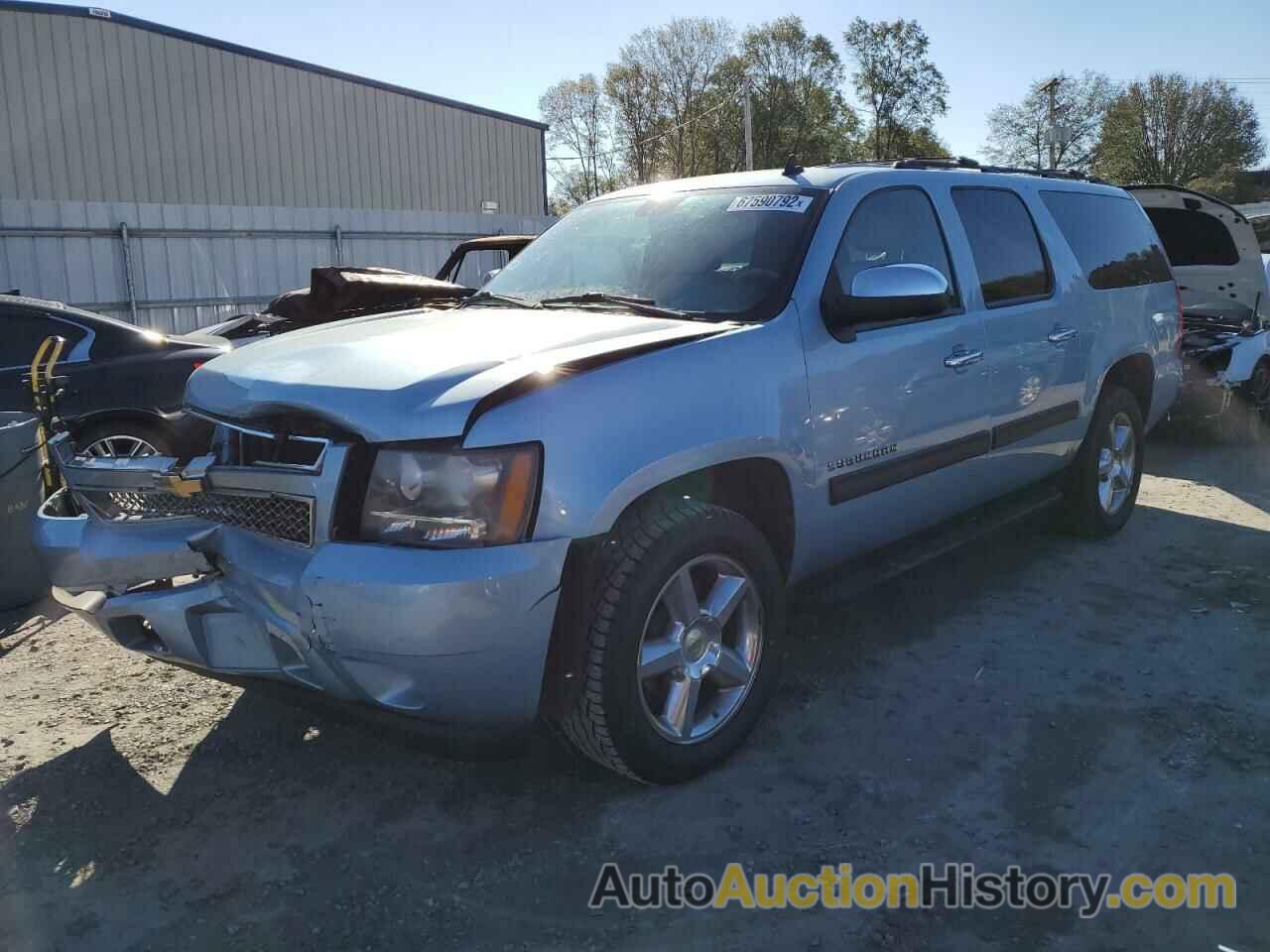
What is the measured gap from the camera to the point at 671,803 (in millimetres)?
3002

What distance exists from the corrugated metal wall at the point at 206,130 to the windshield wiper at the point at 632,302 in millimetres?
16318

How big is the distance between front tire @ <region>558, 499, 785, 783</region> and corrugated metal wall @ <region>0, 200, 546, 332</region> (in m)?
11.9

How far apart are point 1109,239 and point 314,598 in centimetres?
469

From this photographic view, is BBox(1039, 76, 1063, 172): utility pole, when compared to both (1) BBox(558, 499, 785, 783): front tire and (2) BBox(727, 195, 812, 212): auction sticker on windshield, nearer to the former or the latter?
(2) BBox(727, 195, 812, 212): auction sticker on windshield

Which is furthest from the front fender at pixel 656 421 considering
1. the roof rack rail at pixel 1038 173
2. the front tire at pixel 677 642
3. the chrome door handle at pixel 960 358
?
the roof rack rail at pixel 1038 173

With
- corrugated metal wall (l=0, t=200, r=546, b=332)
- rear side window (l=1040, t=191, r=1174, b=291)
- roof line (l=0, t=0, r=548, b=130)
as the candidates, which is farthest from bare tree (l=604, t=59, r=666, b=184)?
rear side window (l=1040, t=191, r=1174, b=291)

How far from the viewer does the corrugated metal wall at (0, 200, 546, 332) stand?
1223cm

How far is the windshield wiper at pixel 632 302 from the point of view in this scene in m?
3.37

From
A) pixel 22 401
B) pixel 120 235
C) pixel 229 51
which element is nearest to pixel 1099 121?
pixel 229 51

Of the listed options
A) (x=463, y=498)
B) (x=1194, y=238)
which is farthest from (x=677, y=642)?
(x=1194, y=238)

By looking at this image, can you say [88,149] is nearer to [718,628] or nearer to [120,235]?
[120,235]

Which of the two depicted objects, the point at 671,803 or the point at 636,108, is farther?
the point at 636,108

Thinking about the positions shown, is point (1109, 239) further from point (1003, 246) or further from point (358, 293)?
point (358, 293)

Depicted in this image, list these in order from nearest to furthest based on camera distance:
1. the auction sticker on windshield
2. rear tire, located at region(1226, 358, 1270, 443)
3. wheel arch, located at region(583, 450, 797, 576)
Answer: wheel arch, located at region(583, 450, 797, 576) < the auction sticker on windshield < rear tire, located at region(1226, 358, 1270, 443)
